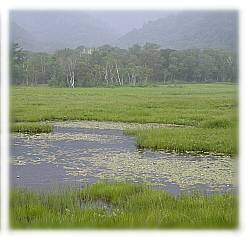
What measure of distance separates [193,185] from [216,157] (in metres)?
2.04

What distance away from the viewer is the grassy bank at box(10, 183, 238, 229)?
264 cm

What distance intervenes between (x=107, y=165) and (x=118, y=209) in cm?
259

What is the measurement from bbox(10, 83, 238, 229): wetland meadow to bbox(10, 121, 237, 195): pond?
13 millimetres

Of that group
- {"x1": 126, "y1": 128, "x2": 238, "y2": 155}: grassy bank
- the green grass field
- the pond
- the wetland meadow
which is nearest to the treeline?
the green grass field

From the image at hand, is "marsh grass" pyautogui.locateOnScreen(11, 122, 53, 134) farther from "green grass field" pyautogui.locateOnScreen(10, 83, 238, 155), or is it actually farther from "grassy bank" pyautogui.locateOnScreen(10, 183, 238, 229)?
"grassy bank" pyautogui.locateOnScreen(10, 183, 238, 229)

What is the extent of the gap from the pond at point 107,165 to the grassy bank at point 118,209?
68cm

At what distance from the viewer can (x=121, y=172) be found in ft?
18.4

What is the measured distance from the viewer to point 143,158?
6766mm
